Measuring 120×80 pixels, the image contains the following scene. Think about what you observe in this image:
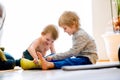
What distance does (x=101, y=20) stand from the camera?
9.29ft

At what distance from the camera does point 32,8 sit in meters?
2.39

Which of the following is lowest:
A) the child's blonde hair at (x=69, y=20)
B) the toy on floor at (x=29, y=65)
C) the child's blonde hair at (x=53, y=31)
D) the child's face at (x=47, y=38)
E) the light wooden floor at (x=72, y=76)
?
the toy on floor at (x=29, y=65)

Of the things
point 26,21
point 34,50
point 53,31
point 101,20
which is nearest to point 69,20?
point 53,31

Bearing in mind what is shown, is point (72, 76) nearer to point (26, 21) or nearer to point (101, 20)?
point (26, 21)

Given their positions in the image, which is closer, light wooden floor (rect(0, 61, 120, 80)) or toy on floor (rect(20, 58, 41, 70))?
light wooden floor (rect(0, 61, 120, 80))

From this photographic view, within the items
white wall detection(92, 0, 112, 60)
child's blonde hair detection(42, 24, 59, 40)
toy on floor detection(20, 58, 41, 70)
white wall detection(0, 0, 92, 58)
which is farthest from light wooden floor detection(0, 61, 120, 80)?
white wall detection(92, 0, 112, 60)

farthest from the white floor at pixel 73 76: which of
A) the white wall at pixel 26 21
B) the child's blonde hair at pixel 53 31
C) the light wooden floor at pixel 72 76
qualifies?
the white wall at pixel 26 21

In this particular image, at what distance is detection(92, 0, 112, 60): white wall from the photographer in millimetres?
2797

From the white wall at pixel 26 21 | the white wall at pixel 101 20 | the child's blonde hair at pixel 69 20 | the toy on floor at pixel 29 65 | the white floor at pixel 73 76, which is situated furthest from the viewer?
the white wall at pixel 101 20

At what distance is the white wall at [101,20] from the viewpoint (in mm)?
2797

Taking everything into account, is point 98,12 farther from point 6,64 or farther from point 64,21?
point 6,64

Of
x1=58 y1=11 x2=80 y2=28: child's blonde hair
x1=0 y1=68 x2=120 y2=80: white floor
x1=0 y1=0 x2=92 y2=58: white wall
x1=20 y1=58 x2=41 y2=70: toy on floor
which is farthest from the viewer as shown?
x1=0 y1=0 x2=92 y2=58: white wall

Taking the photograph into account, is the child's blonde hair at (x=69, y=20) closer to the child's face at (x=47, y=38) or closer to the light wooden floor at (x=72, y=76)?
the child's face at (x=47, y=38)

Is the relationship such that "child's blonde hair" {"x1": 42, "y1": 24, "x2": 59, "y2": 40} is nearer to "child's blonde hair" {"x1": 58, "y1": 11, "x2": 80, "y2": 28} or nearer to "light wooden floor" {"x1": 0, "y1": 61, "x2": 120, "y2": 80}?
"child's blonde hair" {"x1": 58, "y1": 11, "x2": 80, "y2": 28}
